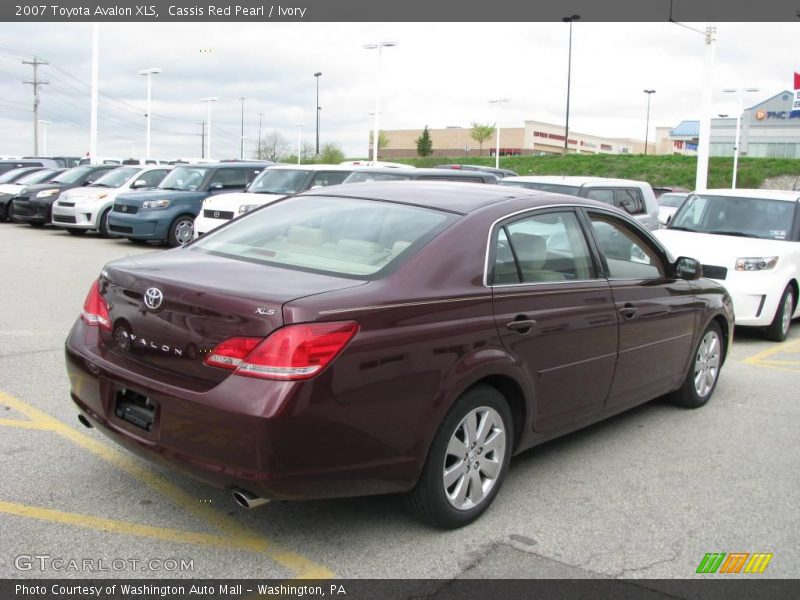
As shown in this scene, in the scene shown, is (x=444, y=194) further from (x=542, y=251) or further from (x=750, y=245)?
(x=750, y=245)

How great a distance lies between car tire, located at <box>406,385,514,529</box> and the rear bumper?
0.17m

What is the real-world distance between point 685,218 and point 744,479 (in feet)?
21.2

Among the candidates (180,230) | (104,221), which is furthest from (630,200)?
(104,221)

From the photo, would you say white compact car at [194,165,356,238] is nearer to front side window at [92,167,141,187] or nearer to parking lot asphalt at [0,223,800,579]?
front side window at [92,167,141,187]

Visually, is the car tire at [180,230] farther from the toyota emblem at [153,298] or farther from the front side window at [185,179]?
the toyota emblem at [153,298]

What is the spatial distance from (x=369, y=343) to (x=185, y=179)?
15293mm

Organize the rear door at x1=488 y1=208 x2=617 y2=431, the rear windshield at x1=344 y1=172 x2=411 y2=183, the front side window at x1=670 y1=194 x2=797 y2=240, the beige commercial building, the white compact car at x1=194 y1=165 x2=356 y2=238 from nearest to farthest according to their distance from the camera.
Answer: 1. the rear door at x1=488 y1=208 x2=617 y2=431
2. the front side window at x1=670 y1=194 x2=797 y2=240
3. the rear windshield at x1=344 y1=172 x2=411 y2=183
4. the white compact car at x1=194 y1=165 x2=356 y2=238
5. the beige commercial building

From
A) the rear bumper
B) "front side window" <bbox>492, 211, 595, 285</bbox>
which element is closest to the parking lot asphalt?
the rear bumper

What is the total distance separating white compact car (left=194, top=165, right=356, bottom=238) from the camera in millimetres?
15328

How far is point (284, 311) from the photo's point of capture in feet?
→ 11.1

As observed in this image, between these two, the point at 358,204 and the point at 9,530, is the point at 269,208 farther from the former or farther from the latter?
the point at 9,530

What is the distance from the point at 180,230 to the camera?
16984 mm

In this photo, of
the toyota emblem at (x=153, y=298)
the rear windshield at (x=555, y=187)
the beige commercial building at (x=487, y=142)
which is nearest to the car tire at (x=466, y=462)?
the toyota emblem at (x=153, y=298)

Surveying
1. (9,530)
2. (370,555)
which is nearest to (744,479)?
(370,555)
